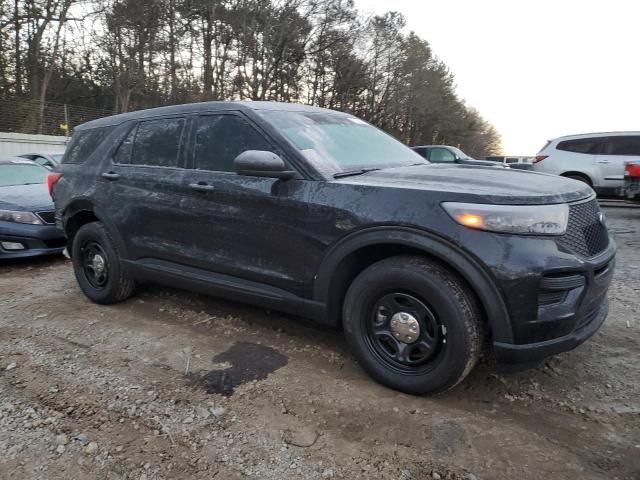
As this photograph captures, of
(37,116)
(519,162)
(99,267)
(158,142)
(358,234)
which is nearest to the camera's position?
(358,234)


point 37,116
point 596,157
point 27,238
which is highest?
point 37,116

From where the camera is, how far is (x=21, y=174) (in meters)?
7.34

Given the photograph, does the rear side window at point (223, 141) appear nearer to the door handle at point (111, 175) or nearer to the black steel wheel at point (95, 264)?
the door handle at point (111, 175)

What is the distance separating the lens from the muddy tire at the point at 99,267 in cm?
424

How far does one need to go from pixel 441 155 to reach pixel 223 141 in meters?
12.8

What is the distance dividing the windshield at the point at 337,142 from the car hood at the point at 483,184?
21 centimetres

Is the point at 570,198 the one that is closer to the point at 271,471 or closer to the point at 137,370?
the point at 271,471

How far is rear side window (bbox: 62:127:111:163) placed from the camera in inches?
175

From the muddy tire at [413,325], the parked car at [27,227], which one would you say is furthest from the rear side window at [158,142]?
the parked car at [27,227]

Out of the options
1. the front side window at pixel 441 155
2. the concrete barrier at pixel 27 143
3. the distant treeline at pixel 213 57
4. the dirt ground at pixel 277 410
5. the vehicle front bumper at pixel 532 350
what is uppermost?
the distant treeline at pixel 213 57

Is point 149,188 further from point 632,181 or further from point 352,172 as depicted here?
point 632,181

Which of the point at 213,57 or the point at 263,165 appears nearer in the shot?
the point at 263,165

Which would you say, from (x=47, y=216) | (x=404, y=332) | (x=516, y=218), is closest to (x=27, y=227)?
(x=47, y=216)

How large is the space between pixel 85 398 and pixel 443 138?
4732cm
